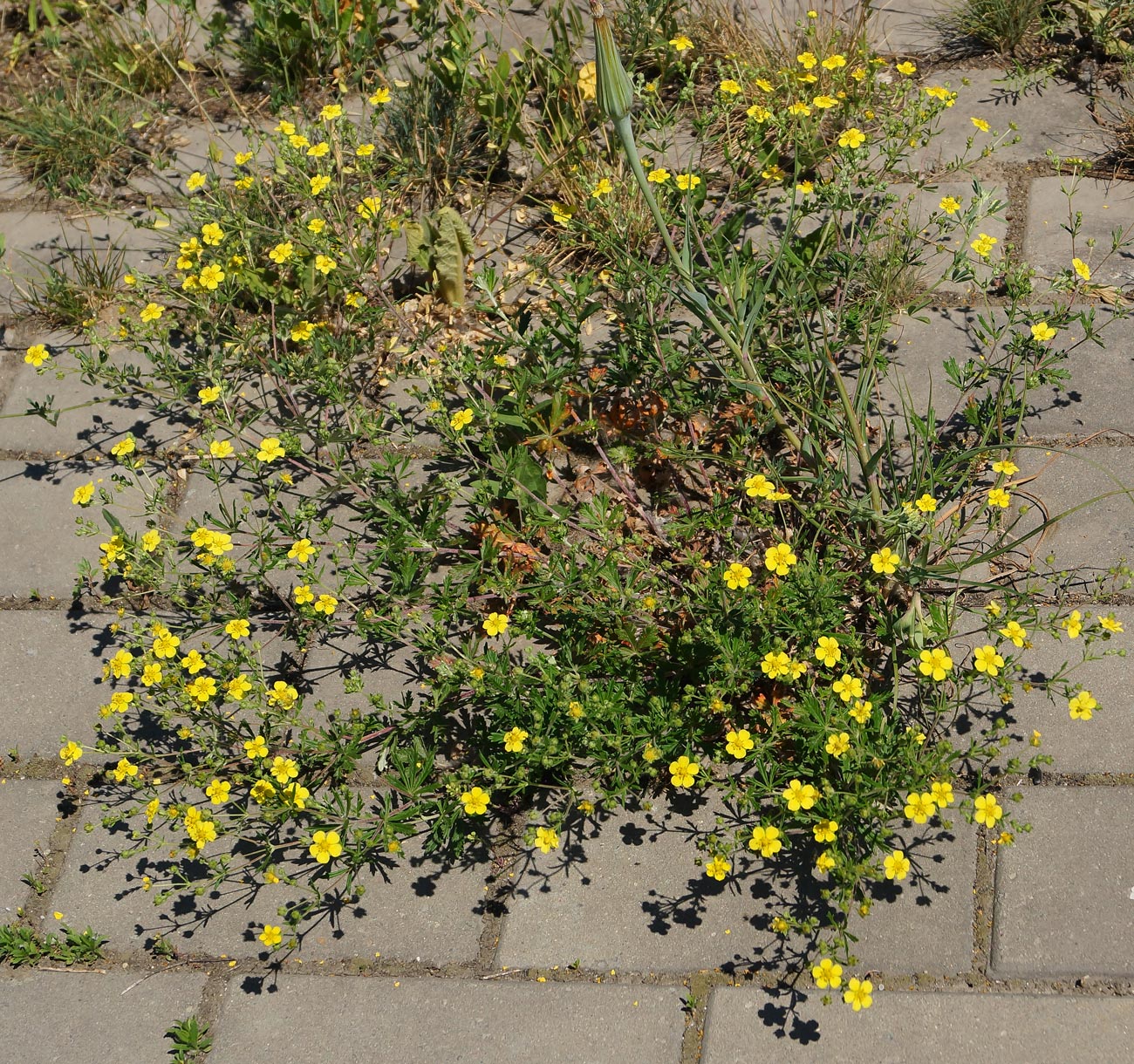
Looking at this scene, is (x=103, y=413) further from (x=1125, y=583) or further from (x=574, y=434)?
(x=1125, y=583)

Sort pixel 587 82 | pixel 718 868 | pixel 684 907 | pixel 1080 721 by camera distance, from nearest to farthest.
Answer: pixel 718 868
pixel 684 907
pixel 1080 721
pixel 587 82

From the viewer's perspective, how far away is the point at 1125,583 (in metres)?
2.52

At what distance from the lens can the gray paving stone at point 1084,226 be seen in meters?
3.29

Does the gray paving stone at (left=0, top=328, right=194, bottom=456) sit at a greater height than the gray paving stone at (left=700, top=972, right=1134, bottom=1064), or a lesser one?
greater

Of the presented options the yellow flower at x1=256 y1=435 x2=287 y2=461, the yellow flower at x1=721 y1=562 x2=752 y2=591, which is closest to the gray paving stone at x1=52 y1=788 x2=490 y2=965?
the yellow flower at x1=721 y1=562 x2=752 y2=591

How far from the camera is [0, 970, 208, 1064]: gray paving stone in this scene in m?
2.37

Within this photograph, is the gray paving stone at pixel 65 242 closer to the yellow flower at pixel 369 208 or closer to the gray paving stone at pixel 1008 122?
the yellow flower at pixel 369 208

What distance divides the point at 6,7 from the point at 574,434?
11.0ft

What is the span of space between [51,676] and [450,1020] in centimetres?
134

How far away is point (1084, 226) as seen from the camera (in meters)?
3.37

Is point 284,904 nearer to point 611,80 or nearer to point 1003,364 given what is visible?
point 611,80

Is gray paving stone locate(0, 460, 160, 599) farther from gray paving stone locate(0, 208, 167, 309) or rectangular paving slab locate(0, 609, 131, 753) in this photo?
gray paving stone locate(0, 208, 167, 309)

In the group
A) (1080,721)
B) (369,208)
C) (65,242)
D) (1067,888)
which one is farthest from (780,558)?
(65,242)

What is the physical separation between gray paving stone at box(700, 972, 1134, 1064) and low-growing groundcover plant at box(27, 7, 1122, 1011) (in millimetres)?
144
